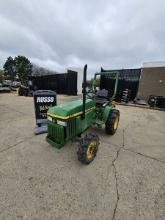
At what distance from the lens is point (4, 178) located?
80.9 inches

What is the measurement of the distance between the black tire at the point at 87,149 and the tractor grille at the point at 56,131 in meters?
0.42

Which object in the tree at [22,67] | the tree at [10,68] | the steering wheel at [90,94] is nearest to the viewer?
the steering wheel at [90,94]

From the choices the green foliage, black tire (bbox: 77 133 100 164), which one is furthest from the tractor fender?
the green foliage

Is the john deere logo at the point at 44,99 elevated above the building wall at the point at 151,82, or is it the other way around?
the building wall at the point at 151,82

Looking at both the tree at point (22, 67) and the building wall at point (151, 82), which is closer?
the building wall at point (151, 82)

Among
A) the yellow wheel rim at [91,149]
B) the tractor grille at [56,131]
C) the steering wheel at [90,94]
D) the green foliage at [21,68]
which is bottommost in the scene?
the yellow wheel rim at [91,149]

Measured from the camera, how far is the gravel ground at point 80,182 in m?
1.59

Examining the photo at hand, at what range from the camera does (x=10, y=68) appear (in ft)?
131

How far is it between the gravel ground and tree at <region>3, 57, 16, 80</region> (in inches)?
1681

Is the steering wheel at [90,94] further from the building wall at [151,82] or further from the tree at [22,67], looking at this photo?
the tree at [22,67]

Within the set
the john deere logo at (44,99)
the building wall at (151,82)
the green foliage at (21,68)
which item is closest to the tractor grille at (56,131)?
the john deere logo at (44,99)

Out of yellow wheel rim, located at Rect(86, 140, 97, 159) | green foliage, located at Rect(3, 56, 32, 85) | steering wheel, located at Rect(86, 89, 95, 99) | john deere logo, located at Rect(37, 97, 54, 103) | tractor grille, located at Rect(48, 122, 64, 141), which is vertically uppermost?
green foliage, located at Rect(3, 56, 32, 85)

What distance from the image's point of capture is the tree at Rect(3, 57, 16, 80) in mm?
39250

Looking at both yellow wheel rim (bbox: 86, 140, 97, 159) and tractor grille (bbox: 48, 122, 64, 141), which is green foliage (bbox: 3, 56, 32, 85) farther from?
yellow wheel rim (bbox: 86, 140, 97, 159)
